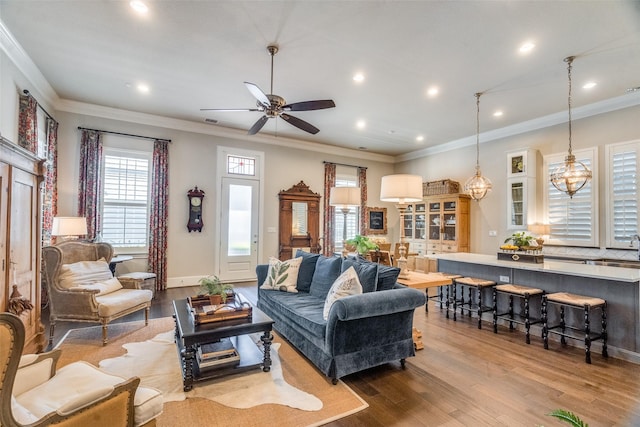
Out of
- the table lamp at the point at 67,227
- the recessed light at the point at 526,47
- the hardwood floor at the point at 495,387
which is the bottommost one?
the hardwood floor at the point at 495,387

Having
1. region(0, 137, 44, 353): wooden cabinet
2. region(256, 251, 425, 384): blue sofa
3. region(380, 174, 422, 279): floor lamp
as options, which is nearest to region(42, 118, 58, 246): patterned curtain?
region(0, 137, 44, 353): wooden cabinet

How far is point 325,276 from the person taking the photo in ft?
12.0

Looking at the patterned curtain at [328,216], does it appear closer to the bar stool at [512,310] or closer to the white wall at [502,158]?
the white wall at [502,158]

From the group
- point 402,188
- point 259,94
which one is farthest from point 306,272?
point 259,94

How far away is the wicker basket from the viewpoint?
23.5 feet

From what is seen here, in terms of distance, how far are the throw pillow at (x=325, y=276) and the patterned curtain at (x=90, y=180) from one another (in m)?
4.16

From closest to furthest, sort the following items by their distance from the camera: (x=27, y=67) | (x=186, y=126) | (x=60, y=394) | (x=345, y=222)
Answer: (x=60, y=394) → (x=27, y=67) → (x=186, y=126) → (x=345, y=222)

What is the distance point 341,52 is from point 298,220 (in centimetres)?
447

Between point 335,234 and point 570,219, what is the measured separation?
191 inches

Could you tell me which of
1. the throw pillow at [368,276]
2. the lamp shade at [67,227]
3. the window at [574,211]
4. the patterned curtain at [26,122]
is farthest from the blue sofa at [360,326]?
the window at [574,211]

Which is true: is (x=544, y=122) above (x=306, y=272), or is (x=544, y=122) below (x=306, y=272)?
above

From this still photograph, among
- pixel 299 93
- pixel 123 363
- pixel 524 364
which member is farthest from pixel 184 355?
pixel 299 93

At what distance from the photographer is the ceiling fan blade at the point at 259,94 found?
3.06 meters

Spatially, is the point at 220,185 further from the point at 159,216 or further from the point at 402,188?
the point at 402,188
